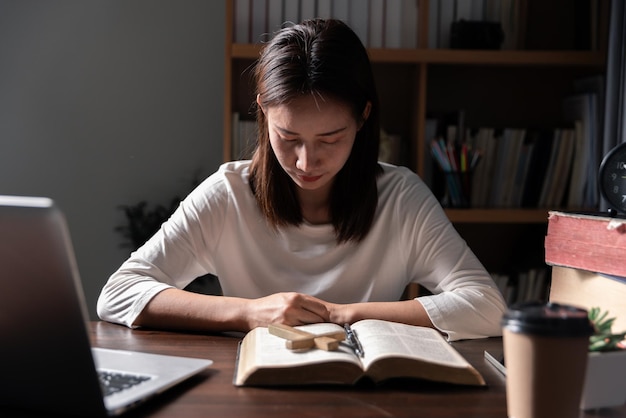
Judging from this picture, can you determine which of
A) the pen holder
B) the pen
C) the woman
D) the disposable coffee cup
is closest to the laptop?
the pen

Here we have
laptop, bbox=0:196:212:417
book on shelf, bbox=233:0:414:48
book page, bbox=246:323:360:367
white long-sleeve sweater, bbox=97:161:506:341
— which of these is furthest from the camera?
book on shelf, bbox=233:0:414:48

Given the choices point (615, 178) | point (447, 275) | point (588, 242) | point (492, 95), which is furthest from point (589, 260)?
point (492, 95)

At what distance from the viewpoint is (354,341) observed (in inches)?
45.3

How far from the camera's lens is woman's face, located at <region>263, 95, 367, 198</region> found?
1.51 meters

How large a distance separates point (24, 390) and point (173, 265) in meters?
0.76

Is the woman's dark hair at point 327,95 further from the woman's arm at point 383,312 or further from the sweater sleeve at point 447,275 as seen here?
the woman's arm at point 383,312

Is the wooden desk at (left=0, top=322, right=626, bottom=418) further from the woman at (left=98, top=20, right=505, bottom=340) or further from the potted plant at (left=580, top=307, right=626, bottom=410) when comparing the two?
the woman at (left=98, top=20, right=505, bottom=340)

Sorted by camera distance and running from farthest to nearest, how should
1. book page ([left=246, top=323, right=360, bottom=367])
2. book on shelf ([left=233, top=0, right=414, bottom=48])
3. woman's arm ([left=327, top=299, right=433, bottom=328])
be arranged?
book on shelf ([left=233, top=0, right=414, bottom=48]) → woman's arm ([left=327, top=299, right=433, bottom=328]) → book page ([left=246, top=323, right=360, bottom=367])

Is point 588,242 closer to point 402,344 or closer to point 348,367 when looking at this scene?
point 402,344

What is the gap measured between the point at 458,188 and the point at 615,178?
1.11 m

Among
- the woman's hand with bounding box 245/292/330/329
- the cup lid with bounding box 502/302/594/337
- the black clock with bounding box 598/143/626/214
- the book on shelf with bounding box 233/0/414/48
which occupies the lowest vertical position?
the woman's hand with bounding box 245/292/330/329

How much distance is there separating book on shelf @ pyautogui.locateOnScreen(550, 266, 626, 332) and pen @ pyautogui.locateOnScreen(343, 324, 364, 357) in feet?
1.18

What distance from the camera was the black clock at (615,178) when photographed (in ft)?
4.55

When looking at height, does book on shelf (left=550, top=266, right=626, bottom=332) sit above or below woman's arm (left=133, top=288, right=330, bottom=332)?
above
